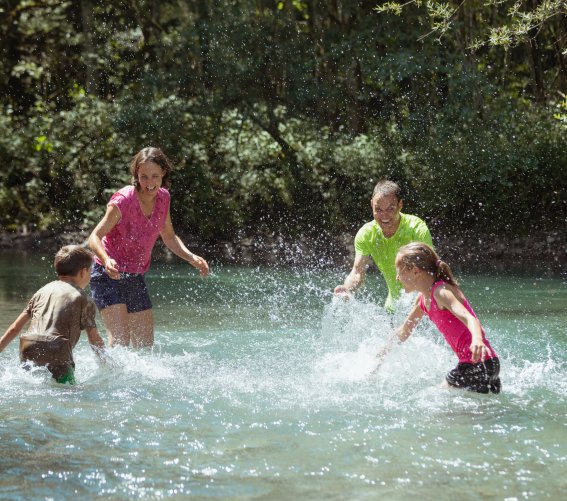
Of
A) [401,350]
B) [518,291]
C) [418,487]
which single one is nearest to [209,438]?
[418,487]

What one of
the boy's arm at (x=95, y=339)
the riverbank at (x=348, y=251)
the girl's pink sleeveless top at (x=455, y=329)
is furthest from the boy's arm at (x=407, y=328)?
the riverbank at (x=348, y=251)

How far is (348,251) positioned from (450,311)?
13.3 metres

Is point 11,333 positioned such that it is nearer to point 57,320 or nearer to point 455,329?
point 57,320

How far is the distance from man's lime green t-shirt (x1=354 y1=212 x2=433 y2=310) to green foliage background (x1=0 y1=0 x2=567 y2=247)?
1150 centimetres

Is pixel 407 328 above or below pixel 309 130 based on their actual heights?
below

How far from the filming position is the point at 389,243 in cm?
731

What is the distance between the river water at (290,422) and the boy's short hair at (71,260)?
72 cm

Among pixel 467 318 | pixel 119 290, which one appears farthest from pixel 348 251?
pixel 467 318

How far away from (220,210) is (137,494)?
1631cm

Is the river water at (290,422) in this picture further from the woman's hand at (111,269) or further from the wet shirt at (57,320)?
the woman's hand at (111,269)

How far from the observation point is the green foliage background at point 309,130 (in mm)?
18906

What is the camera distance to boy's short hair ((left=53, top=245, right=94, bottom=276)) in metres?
6.23

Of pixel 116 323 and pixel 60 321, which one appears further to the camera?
pixel 116 323

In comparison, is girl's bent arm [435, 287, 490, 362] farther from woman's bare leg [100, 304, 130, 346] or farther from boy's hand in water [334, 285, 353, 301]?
woman's bare leg [100, 304, 130, 346]
